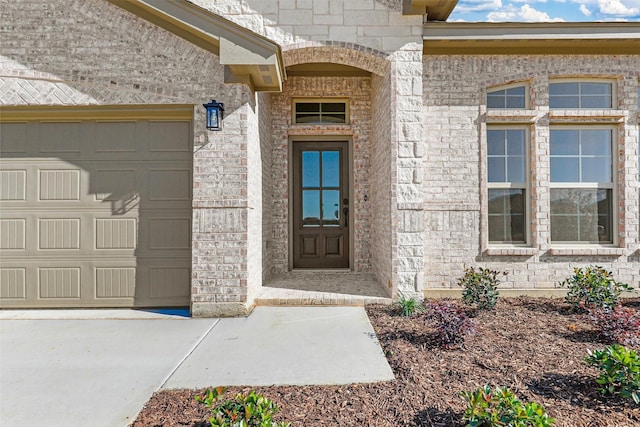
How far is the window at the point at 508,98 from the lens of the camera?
5180 millimetres

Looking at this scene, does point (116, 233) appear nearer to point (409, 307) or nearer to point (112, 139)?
point (112, 139)

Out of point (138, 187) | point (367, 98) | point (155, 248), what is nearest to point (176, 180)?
point (138, 187)

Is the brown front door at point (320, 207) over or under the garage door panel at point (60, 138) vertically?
under

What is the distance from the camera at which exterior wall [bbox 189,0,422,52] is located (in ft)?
15.1

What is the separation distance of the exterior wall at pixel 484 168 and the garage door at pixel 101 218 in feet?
11.3

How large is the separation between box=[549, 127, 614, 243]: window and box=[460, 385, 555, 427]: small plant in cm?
417

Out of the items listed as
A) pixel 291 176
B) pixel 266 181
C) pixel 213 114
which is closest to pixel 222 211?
pixel 213 114

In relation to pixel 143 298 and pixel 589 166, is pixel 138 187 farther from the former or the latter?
pixel 589 166

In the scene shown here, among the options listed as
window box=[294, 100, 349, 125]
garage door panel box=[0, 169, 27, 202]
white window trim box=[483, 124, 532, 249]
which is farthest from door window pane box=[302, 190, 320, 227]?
garage door panel box=[0, 169, 27, 202]

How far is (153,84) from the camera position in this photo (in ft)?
14.0

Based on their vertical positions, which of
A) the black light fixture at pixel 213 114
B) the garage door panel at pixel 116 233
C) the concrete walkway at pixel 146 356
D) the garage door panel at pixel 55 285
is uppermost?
the black light fixture at pixel 213 114

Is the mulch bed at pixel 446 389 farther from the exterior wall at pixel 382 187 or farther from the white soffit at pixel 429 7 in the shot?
the white soffit at pixel 429 7

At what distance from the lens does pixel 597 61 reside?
5.04 meters

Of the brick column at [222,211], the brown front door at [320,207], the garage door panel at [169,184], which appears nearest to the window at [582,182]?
the brown front door at [320,207]
